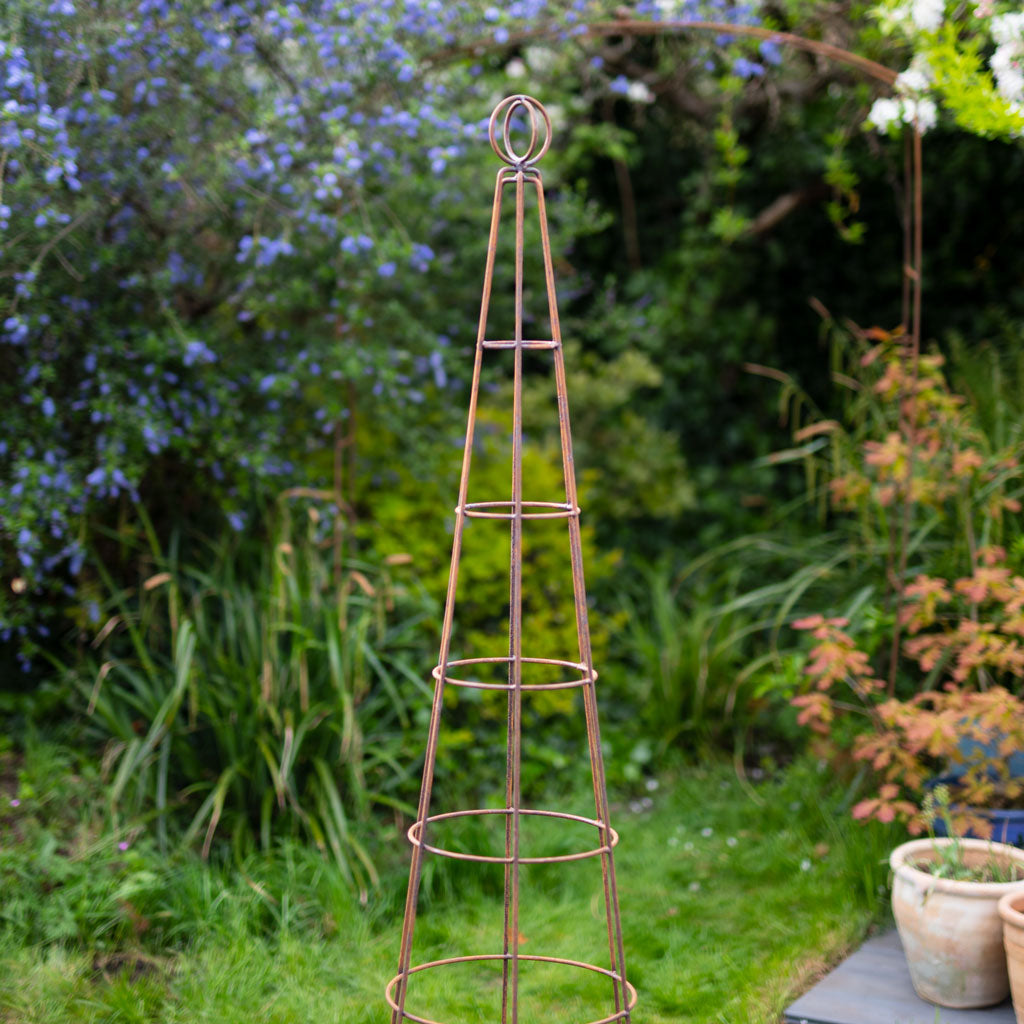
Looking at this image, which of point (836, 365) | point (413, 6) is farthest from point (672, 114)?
point (413, 6)

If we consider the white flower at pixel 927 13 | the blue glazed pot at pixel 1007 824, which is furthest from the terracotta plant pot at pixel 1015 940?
the white flower at pixel 927 13

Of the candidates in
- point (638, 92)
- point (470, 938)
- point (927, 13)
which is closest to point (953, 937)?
point (470, 938)

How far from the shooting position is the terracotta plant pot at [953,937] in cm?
245

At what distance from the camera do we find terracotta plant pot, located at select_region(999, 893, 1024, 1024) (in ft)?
7.57

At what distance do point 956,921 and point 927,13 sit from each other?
236 cm

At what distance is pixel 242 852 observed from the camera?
3135mm

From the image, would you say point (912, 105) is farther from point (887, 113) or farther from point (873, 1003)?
point (873, 1003)

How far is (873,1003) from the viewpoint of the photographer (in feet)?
8.32

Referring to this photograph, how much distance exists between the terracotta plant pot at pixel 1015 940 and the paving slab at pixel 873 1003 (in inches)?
6.1

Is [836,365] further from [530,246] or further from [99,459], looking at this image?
[99,459]

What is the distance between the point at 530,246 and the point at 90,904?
3.19 meters

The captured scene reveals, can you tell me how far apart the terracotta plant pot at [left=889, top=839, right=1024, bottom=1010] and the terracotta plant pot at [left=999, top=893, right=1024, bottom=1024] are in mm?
51

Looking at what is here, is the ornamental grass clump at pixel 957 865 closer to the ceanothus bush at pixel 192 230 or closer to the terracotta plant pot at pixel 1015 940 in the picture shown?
the terracotta plant pot at pixel 1015 940

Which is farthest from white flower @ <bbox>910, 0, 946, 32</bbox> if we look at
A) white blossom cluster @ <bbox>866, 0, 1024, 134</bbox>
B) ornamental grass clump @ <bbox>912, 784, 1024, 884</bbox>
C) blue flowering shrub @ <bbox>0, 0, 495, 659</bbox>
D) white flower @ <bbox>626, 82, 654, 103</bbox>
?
ornamental grass clump @ <bbox>912, 784, 1024, 884</bbox>
